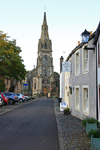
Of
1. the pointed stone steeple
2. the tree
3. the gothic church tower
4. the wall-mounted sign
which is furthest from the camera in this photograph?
the pointed stone steeple

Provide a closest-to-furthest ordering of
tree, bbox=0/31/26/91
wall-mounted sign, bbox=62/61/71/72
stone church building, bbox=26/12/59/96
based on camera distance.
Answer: wall-mounted sign, bbox=62/61/71/72, tree, bbox=0/31/26/91, stone church building, bbox=26/12/59/96

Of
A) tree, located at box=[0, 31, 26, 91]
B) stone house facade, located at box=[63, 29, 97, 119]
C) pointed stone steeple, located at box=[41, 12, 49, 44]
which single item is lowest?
stone house facade, located at box=[63, 29, 97, 119]

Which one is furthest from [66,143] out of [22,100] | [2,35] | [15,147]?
[22,100]

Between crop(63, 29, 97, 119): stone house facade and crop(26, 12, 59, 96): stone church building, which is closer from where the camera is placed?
crop(63, 29, 97, 119): stone house facade

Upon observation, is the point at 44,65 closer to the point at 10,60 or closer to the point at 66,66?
the point at 10,60

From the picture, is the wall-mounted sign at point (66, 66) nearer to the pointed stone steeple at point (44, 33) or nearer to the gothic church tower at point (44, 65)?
the gothic church tower at point (44, 65)

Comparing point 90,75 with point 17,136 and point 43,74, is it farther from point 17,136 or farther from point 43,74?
point 43,74

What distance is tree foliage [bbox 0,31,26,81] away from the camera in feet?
100

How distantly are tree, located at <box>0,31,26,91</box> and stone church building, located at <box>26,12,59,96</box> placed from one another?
52.5 meters

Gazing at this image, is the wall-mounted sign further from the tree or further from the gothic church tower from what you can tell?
the gothic church tower

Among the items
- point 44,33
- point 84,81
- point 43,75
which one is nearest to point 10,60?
point 84,81

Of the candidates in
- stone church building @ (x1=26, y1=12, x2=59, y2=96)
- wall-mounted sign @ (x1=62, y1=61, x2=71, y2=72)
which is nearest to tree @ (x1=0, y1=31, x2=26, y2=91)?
wall-mounted sign @ (x1=62, y1=61, x2=71, y2=72)

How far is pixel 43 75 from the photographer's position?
92.5m

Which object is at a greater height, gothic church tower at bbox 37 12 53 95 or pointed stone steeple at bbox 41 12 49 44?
pointed stone steeple at bbox 41 12 49 44
